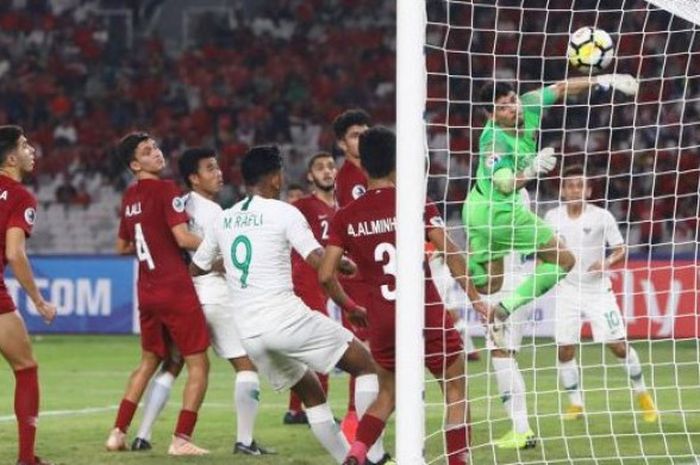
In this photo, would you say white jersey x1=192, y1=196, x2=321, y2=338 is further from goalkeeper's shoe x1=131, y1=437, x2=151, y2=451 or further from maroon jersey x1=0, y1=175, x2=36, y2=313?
goalkeeper's shoe x1=131, y1=437, x2=151, y2=451

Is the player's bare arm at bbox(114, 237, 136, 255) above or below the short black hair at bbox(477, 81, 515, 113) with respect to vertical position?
below

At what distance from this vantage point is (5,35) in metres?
30.8

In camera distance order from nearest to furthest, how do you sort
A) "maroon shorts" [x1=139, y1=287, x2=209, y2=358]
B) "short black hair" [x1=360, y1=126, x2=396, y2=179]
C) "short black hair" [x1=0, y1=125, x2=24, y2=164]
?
1. "short black hair" [x1=360, y1=126, x2=396, y2=179]
2. "short black hair" [x1=0, y1=125, x2=24, y2=164]
3. "maroon shorts" [x1=139, y1=287, x2=209, y2=358]

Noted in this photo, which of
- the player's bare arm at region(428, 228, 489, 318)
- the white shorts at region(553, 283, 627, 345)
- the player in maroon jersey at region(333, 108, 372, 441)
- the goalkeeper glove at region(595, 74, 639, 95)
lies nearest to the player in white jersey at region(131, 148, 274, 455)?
the player in maroon jersey at region(333, 108, 372, 441)

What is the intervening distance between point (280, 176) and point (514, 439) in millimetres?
2336

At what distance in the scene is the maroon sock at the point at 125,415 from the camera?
1079 cm

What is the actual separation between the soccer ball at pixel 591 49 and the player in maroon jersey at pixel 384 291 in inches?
70.1

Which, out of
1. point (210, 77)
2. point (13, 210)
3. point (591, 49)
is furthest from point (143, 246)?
point (210, 77)

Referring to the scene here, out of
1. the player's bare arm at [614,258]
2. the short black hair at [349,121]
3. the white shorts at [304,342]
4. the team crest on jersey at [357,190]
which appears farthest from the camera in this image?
the player's bare arm at [614,258]

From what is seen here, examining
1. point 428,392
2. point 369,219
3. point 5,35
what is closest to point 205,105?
point 5,35

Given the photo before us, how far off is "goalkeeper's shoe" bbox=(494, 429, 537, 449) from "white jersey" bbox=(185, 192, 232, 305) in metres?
2.06

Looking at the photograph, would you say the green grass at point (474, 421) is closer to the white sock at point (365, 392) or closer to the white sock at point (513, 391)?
the white sock at point (513, 391)

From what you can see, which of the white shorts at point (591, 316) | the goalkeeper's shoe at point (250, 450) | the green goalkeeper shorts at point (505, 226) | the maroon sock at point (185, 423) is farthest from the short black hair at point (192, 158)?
the white shorts at point (591, 316)

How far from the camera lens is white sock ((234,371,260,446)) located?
1046 centimetres
